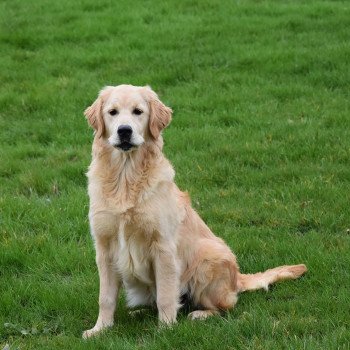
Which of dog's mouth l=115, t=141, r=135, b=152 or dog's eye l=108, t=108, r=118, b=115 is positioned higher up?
dog's eye l=108, t=108, r=118, b=115

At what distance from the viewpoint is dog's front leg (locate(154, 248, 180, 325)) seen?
499 centimetres

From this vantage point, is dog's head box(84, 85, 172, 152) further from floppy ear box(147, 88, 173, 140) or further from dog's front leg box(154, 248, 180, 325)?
dog's front leg box(154, 248, 180, 325)

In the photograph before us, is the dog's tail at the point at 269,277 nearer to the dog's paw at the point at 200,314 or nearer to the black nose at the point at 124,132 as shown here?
the dog's paw at the point at 200,314

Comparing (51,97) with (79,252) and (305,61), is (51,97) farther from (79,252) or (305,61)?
(79,252)

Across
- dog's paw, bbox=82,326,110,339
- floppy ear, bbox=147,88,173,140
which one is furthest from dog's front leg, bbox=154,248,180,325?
floppy ear, bbox=147,88,173,140

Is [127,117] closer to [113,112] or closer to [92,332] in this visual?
[113,112]

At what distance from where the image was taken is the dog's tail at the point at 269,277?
17.7ft

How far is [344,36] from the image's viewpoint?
1210 centimetres

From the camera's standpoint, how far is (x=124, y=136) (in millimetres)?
4980

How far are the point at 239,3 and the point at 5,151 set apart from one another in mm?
6618

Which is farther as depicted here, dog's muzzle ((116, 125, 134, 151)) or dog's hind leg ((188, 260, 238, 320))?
dog's hind leg ((188, 260, 238, 320))

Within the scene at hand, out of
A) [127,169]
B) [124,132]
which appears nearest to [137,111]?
[124,132]

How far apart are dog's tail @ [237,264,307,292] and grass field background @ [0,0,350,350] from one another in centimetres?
7

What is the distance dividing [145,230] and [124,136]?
0.64m
